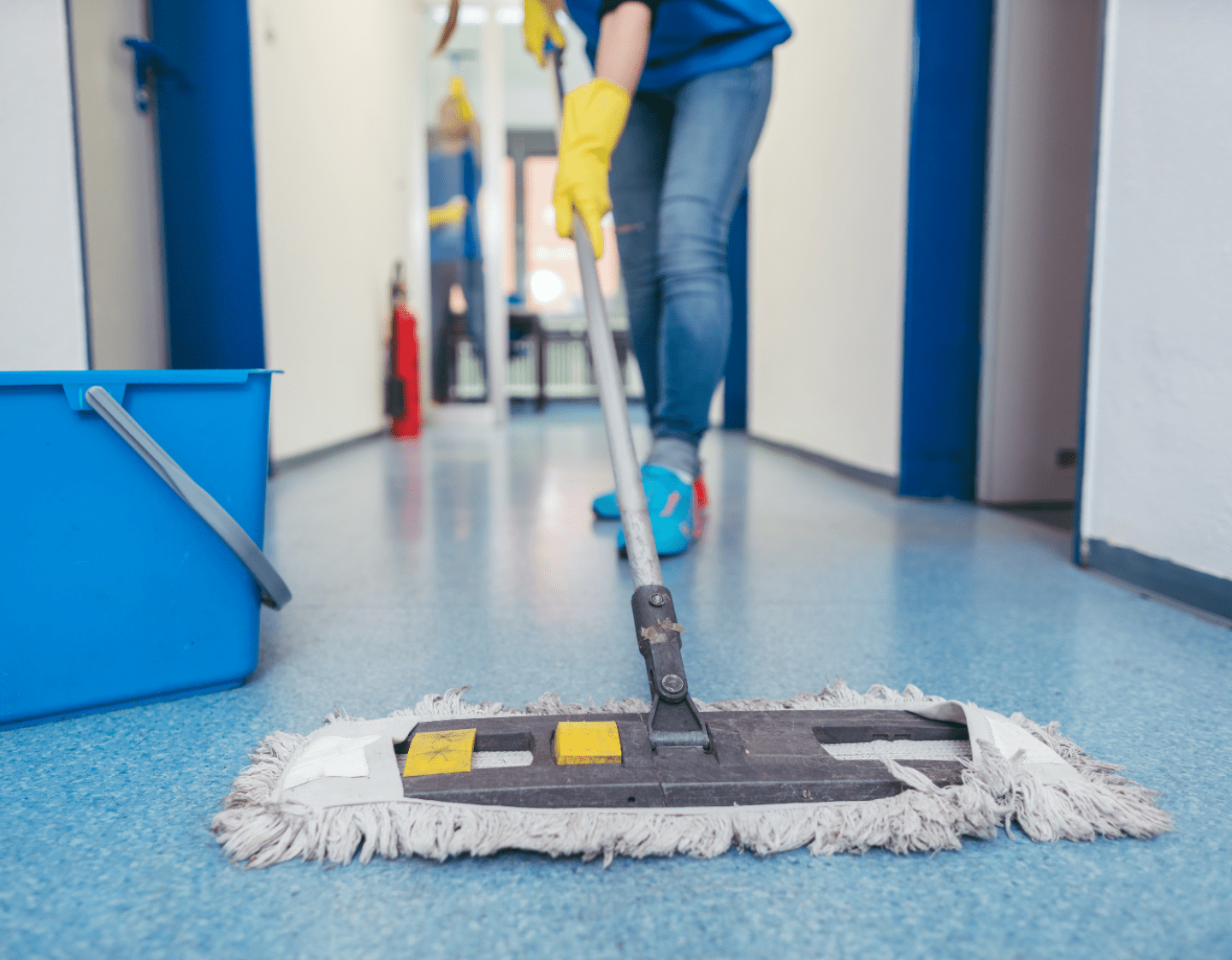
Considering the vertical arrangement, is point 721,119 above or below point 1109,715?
above

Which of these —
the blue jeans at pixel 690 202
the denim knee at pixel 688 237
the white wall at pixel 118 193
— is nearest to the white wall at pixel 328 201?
the white wall at pixel 118 193

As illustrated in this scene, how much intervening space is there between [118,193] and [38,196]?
123 cm

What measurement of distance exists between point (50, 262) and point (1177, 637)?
1.22 metres

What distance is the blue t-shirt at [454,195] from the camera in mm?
4723

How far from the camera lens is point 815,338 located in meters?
2.51

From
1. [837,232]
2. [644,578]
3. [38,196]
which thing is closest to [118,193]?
[38,196]

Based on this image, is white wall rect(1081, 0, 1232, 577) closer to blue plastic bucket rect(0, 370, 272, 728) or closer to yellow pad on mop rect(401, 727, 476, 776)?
yellow pad on mop rect(401, 727, 476, 776)

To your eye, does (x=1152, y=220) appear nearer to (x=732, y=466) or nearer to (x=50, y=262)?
(x=50, y=262)

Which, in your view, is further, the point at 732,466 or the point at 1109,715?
the point at 732,466

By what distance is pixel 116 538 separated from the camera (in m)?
0.63

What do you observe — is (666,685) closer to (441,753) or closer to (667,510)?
(441,753)

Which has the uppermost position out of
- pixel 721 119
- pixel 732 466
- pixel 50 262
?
pixel 721 119

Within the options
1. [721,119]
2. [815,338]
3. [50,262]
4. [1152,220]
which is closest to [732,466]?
[815,338]

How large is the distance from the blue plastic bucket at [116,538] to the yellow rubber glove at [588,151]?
14.9 inches
